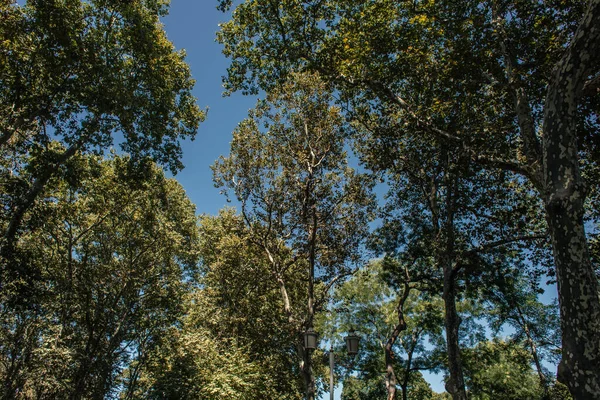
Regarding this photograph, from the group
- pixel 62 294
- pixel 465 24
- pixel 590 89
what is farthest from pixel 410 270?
Result: pixel 62 294

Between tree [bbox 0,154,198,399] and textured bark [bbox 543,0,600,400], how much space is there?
501 inches

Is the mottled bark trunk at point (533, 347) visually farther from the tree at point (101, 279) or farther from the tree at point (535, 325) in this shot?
the tree at point (101, 279)

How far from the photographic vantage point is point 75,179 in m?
10.7

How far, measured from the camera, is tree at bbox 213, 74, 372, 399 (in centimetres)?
1479

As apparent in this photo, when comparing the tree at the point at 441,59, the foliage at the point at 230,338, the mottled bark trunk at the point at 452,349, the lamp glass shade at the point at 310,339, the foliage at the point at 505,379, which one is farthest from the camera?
the foliage at the point at 505,379

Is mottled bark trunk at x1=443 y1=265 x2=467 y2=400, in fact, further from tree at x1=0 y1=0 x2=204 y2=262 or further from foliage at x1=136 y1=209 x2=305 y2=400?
tree at x1=0 y1=0 x2=204 y2=262

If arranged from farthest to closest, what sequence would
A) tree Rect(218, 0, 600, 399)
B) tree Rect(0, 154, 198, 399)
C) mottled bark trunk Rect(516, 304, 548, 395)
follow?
1. mottled bark trunk Rect(516, 304, 548, 395)
2. tree Rect(0, 154, 198, 399)
3. tree Rect(218, 0, 600, 399)

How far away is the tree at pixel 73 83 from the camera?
32.7 feet

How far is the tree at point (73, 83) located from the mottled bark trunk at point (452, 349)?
1048 cm

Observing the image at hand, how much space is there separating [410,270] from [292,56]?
33.8 feet

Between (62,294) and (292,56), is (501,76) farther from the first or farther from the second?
(62,294)

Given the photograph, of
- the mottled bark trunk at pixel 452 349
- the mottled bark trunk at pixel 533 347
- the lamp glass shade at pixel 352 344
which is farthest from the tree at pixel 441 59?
the mottled bark trunk at pixel 533 347

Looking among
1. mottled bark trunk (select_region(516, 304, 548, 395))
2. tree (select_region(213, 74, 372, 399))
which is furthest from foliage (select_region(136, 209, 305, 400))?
mottled bark trunk (select_region(516, 304, 548, 395))

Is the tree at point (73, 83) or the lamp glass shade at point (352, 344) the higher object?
the tree at point (73, 83)
